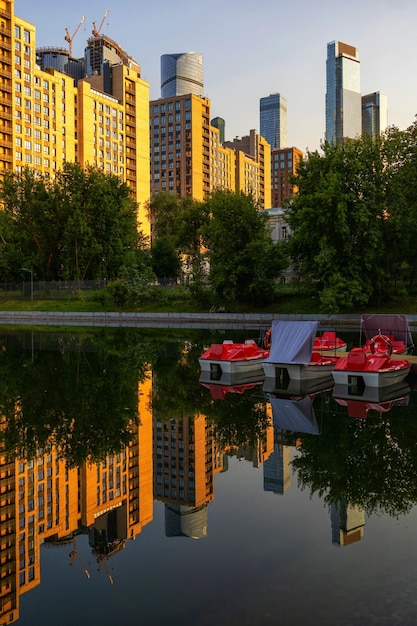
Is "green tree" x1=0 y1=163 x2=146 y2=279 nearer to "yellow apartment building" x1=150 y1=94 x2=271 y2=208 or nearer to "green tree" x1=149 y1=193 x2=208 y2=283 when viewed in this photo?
"green tree" x1=149 y1=193 x2=208 y2=283

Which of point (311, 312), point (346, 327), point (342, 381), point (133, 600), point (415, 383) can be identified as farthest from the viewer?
point (311, 312)

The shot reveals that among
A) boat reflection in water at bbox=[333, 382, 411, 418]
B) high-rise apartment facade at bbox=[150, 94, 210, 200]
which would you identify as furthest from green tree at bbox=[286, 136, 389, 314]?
high-rise apartment facade at bbox=[150, 94, 210, 200]

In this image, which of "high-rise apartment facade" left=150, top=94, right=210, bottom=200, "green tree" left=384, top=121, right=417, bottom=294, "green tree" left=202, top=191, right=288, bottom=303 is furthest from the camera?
"high-rise apartment facade" left=150, top=94, right=210, bottom=200

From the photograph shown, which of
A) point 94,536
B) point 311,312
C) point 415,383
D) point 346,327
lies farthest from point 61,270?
point 94,536

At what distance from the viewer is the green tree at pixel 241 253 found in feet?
210

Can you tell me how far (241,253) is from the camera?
64.5 m

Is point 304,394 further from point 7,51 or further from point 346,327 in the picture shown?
A: point 7,51

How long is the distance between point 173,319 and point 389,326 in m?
36.5

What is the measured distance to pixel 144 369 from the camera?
84.0 feet

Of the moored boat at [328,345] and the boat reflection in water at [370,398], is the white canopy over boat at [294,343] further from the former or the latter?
the moored boat at [328,345]

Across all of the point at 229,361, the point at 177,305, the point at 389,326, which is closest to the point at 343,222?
the point at 177,305

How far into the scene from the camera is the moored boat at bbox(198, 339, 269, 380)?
23.8m

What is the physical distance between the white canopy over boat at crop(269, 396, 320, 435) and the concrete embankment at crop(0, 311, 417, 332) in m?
30.6

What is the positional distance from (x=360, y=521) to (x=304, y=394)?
10.6 meters
